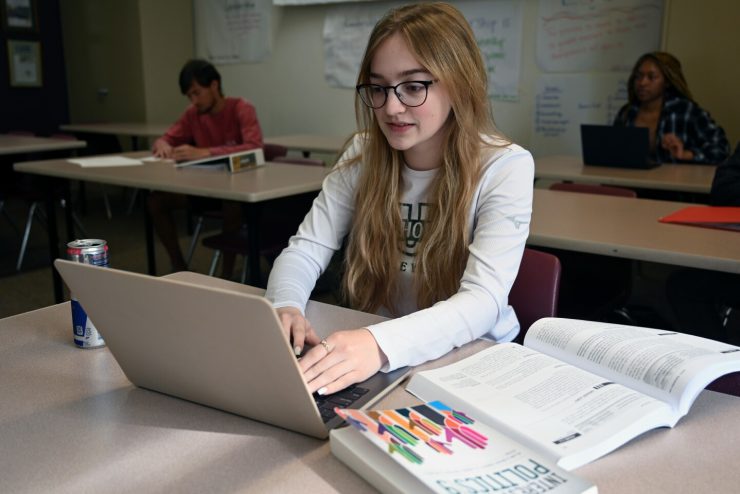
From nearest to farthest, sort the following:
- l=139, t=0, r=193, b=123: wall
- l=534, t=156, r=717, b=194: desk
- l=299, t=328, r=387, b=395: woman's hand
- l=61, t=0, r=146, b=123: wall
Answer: l=299, t=328, r=387, b=395: woman's hand, l=534, t=156, r=717, b=194: desk, l=139, t=0, r=193, b=123: wall, l=61, t=0, r=146, b=123: wall

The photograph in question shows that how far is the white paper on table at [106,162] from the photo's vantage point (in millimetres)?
3039

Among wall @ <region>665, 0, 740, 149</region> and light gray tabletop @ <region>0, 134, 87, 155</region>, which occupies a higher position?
wall @ <region>665, 0, 740, 149</region>

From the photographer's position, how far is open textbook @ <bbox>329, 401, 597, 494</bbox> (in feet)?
2.10

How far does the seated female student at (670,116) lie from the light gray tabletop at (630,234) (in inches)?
50.6

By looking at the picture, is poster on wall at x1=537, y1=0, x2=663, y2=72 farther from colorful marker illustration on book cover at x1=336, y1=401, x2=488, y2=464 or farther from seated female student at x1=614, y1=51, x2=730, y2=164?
colorful marker illustration on book cover at x1=336, y1=401, x2=488, y2=464

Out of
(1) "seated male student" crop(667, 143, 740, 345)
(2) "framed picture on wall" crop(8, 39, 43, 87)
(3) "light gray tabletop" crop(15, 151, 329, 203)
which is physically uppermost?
(2) "framed picture on wall" crop(8, 39, 43, 87)

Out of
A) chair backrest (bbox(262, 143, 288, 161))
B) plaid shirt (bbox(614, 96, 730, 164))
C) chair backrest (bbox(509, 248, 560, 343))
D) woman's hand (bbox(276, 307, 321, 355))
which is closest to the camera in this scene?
woman's hand (bbox(276, 307, 321, 355))

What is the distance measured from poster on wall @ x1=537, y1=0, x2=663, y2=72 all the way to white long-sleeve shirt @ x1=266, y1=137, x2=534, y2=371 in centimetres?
301

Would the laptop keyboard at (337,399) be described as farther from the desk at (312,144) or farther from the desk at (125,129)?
the desk at (125,129)

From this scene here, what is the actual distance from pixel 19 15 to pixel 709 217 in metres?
6.32

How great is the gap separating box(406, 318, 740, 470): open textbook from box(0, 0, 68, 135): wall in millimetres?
6423

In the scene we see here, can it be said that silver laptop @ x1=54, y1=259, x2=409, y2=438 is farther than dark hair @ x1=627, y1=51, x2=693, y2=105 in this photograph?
No

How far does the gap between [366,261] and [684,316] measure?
1238mm

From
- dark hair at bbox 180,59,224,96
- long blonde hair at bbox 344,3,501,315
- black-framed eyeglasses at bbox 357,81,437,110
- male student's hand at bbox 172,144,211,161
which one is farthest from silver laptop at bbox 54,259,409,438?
dark hair at bbox 180,59,224,96
